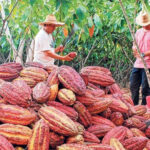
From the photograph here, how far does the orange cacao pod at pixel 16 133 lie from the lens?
1436 millimetres

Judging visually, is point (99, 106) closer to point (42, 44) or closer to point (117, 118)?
point (117, 118)

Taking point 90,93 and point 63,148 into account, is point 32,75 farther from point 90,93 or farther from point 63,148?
point 63,148

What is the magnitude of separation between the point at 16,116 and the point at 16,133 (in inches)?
4.5

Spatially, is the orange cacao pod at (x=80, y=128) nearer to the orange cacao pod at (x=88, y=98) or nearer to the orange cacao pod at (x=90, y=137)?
the orange cacao pod at (x=90, y=137)

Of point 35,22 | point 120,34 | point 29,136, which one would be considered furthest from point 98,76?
point 120,34

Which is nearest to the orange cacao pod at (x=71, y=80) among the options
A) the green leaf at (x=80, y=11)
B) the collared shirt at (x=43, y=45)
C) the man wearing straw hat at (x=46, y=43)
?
the green leaf at (x=80, y=11)

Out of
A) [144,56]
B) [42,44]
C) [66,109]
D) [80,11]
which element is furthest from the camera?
[144,56]

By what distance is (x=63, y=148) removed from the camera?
4.77 feet

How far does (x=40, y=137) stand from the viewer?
140 cm

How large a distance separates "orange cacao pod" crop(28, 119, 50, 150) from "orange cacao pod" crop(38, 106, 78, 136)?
0.09m

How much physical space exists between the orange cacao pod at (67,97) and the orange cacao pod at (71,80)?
0.17ft

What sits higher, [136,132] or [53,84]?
[53,84]

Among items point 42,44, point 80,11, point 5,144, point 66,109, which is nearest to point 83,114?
point 66,109

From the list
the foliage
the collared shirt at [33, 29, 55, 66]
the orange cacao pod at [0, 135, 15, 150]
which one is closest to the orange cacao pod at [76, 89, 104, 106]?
the orange cacao pod at [0, 135, 15, 150]
